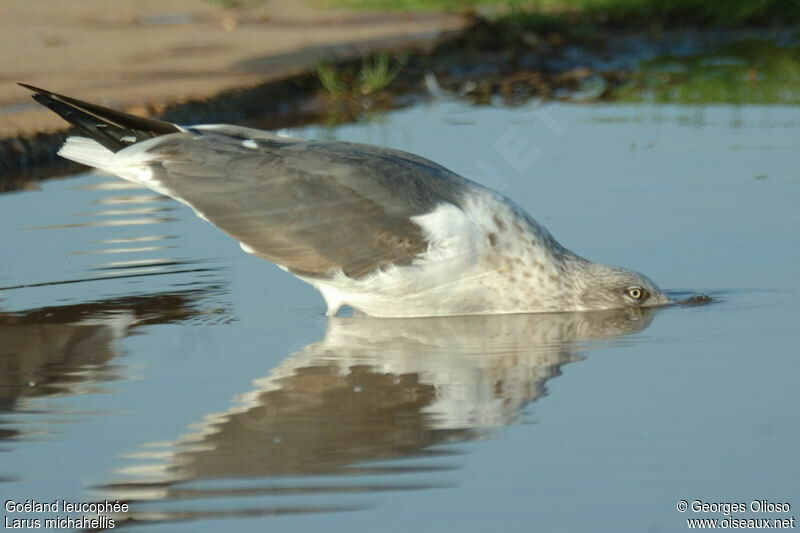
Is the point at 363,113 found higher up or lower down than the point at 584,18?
lower down

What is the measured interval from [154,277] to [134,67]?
584 cm

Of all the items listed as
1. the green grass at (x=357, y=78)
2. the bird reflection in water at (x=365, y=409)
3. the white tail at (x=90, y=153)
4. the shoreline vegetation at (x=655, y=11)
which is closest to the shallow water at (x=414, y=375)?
the bird reflection in water at (x=365, y=409)

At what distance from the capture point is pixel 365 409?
555 cm

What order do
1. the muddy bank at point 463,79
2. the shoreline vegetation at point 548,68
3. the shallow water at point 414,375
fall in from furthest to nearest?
the shoreline vegetation at point 548,68 → the muddy bank at point 463,79 → the shallow water at point 414,375

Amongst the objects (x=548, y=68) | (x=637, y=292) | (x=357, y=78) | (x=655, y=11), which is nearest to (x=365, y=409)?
(x=637, y=292)

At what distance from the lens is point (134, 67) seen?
13.1 m

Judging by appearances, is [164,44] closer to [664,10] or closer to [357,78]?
[357,78]

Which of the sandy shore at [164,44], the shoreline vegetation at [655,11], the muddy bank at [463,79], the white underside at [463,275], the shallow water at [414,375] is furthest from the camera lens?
the shoreline vegetation at [655,11]

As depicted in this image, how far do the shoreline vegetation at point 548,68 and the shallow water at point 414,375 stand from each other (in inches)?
86.3

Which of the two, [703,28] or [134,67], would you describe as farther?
[703,28]

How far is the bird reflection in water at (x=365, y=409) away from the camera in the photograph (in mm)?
4719

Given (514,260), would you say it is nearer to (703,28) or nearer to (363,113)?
(363,113)

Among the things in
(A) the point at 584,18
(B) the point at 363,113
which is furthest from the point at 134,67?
(A) the point at 584,18

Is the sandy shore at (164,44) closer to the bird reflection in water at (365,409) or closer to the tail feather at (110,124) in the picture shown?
the tail feather at (110,124)
